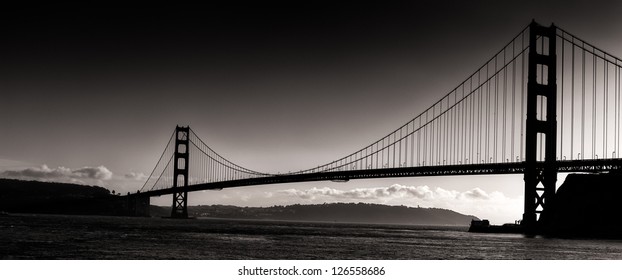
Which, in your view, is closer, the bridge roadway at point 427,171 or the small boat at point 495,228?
the bridge roadway at point 427,171

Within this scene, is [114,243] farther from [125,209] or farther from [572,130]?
[125,209]

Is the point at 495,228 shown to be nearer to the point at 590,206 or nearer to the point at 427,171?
the point at 427,171

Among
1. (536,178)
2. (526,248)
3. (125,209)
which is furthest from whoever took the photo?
(125,209)

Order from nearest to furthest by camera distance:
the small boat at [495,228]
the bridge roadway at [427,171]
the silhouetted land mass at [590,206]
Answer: the silhouetted land mass at [590,206]
the bridge roadway at [427,171]
the small boat at [495,228]

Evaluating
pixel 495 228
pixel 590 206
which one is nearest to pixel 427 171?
pixel 495 228
